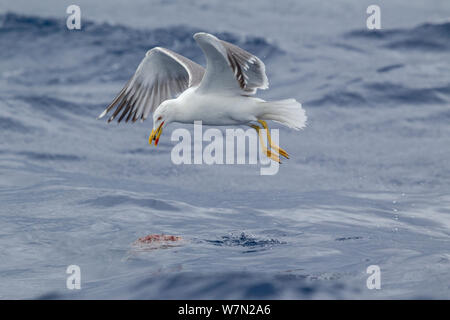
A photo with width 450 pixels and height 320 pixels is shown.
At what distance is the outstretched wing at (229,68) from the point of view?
25.9ft

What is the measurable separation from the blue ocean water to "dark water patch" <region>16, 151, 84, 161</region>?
0.18 feet

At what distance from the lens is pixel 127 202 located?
10945 mm

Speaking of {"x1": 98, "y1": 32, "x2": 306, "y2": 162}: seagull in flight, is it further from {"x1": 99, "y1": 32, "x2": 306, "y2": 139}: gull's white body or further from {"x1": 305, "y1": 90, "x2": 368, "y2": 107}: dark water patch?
{"x1": 305, "y1": 90, "x2": 368, "y2": 107}: dark water patch

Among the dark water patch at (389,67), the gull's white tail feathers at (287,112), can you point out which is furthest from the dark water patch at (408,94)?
the gull's white tail feathers at (287,112)

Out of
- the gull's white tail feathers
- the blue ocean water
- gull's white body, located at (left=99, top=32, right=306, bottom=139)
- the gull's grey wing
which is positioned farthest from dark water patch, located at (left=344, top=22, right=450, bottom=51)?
the gull's white tail feathers

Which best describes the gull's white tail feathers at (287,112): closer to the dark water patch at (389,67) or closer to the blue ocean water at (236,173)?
the blue ocean water at (236,173)

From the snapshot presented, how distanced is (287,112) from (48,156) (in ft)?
20.1

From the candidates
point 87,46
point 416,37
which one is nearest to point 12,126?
point 87,46

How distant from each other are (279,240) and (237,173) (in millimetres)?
4004

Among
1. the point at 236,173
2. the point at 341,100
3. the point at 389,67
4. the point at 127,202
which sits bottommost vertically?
the point at 127,202

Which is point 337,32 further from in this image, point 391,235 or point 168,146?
point 391,235

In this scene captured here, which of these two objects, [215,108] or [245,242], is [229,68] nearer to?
[215,108]

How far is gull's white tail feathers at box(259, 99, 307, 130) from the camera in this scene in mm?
8883
